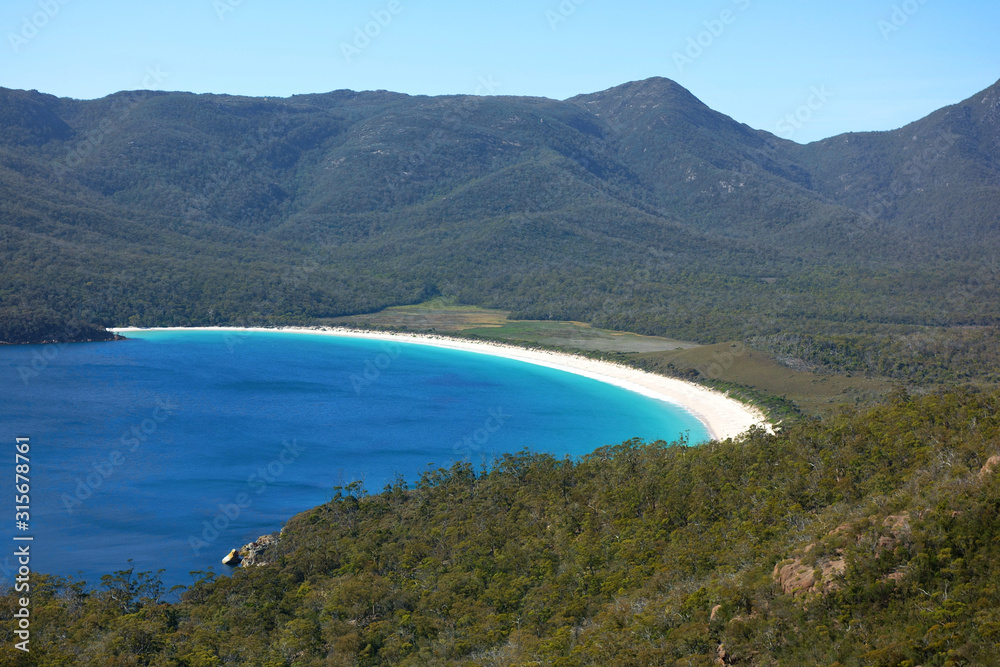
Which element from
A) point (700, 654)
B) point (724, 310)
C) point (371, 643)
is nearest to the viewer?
point (700, 654)

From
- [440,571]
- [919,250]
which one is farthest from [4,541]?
[919,250]

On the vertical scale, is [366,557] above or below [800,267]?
below

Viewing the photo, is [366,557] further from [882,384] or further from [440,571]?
[882,384]

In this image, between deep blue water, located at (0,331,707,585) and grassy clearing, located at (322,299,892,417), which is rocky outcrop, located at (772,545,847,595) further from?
grassy clearing, located at (322,299,892,417)
